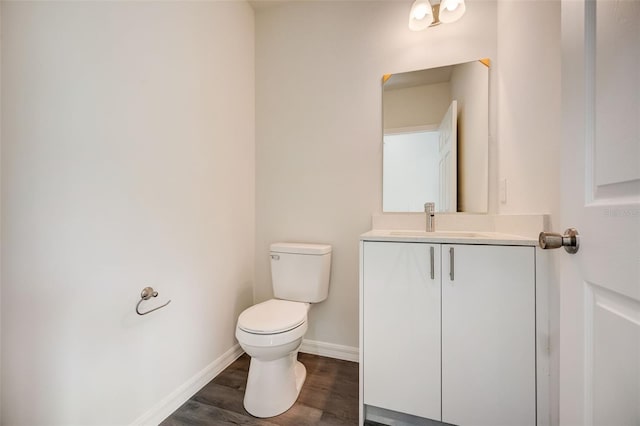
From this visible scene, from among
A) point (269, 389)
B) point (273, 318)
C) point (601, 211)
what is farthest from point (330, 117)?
point (269, 389)

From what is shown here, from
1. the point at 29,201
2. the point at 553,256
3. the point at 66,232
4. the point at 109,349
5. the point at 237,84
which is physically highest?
the point at 237,84

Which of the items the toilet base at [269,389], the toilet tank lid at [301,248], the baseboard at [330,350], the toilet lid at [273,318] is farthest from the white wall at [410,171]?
the toilet base at [269,389]

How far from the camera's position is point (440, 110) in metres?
1.65

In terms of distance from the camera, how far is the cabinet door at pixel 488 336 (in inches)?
41.6

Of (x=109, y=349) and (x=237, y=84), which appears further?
(x=237, y=84)

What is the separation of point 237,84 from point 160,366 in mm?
1752

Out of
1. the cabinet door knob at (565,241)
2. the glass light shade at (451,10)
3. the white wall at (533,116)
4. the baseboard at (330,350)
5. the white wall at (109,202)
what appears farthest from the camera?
the baseboard at (330,350)

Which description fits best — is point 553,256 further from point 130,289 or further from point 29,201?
point 29,201

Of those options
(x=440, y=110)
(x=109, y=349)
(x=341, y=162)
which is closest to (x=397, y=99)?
(x=440, y=110)

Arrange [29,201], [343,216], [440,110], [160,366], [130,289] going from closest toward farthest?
[29,201] < [130,289] < [160,366] < [440,110] < [343,216]

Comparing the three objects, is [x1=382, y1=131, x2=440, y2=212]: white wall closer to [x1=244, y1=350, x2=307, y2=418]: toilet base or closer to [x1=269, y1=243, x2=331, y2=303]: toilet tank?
[x1=269, y1=243, x2=331, y2=303]: toilet tank

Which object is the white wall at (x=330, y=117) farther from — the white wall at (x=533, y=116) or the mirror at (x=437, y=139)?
the white wall at (x=533, y=116)

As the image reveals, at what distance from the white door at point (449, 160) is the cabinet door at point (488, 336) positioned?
574mm

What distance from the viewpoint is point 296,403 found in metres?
1.39
